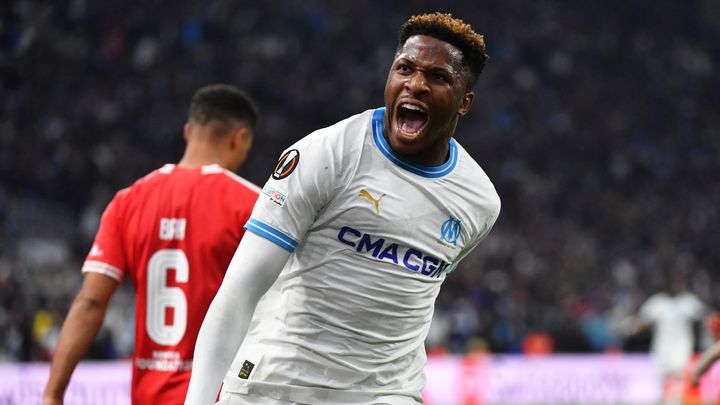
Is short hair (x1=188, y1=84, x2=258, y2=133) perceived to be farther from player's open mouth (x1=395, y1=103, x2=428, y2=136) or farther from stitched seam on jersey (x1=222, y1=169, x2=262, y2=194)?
player's open mouth (x1=395, y1=103, x2=428, y2=136)

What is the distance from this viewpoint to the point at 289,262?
2.94 meters

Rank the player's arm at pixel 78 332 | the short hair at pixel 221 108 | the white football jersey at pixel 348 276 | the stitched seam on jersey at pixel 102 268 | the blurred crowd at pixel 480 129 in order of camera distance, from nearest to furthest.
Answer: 1. the white football jersey at pixel 348 276
2. the player's arm at pixel 78 332
3. the stitched seam on jersey at pixel 102 268
4. the short hair at pixel 221 108
5. the blurred crowd at pixel 480 129

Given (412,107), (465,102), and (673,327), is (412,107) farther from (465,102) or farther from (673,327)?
(673,327)

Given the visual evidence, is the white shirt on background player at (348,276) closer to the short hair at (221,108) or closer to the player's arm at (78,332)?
the player's arm at (78,332)

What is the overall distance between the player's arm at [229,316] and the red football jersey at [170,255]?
1.29 metres

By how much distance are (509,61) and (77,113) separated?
37.4 feet

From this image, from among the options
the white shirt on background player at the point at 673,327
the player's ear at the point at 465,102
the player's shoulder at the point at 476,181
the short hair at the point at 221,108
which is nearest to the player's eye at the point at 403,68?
the player's ear at the point at 465,102

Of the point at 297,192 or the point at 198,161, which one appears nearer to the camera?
the point at 297,192

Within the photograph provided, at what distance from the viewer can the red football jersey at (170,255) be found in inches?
155

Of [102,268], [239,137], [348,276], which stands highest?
[239,137]

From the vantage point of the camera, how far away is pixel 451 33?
292cm

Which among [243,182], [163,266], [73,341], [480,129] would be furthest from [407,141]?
[480,129]

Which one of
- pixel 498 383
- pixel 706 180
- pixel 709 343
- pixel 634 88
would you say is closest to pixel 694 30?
pixel 634 88

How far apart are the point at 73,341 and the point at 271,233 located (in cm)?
156
